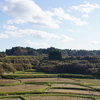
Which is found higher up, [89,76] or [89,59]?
[89,59]

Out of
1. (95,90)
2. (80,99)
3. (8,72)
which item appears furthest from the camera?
(8,72)

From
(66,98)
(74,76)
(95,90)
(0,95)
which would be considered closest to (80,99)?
(66,98)

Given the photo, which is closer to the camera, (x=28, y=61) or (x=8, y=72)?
(x=8, y=72)

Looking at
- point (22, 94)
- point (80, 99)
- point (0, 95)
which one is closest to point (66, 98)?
point (80, 99)

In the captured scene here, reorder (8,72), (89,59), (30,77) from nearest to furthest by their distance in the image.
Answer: (30,77), (8,72), (89,59)

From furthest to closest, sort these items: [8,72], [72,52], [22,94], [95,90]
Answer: [72,52] → [8,72] → [95,90] → [22,94]

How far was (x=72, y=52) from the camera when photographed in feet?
468

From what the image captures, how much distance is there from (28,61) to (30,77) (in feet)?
77.8

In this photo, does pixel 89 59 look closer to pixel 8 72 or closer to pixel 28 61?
pixel 28 61

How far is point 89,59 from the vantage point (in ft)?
226

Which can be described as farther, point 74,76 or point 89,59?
point 89,59

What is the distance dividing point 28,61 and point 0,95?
1793 inches

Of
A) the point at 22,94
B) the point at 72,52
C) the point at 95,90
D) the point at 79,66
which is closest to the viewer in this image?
the point at 22,94

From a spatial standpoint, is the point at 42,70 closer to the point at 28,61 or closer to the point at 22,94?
the point at 28,61
